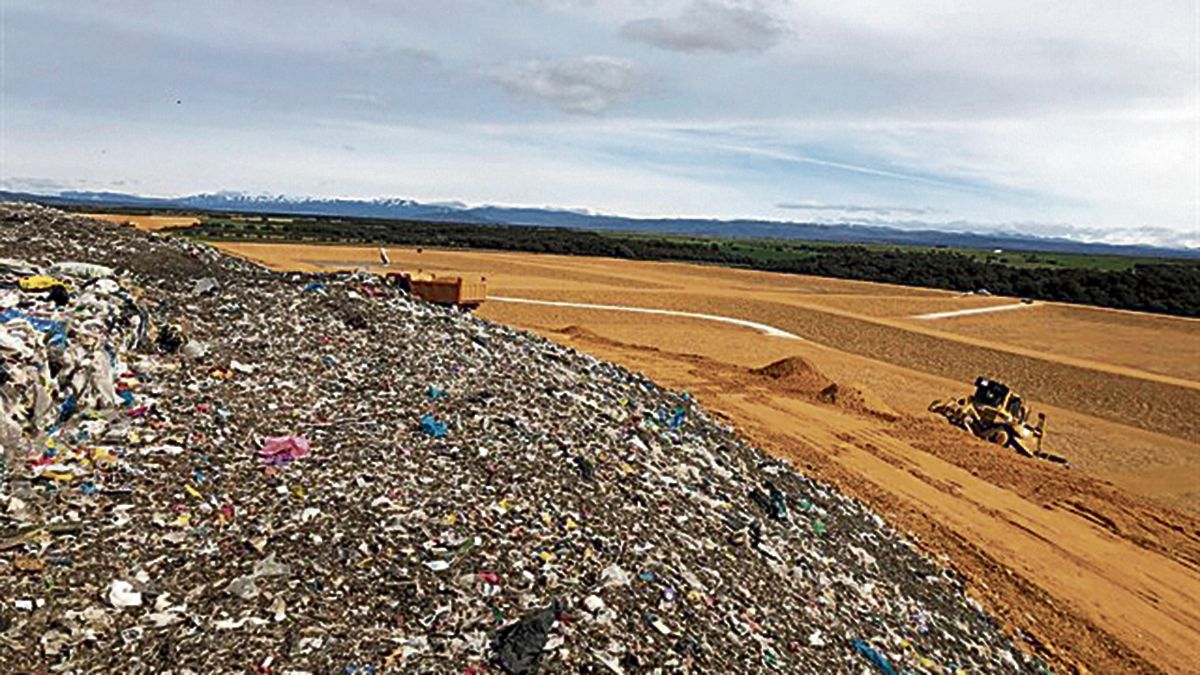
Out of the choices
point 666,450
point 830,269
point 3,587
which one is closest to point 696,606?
point 666,450

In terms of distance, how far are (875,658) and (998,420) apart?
32.2 ft

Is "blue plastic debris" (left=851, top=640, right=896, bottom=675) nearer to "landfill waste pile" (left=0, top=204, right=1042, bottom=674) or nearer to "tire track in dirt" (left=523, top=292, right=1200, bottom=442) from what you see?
"landfill waste pile" (left=0, top=204, right=1042, bottom=674)

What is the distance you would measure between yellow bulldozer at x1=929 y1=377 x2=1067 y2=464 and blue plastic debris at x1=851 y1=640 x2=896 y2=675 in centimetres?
908

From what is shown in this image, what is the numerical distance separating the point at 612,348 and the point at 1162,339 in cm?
2219

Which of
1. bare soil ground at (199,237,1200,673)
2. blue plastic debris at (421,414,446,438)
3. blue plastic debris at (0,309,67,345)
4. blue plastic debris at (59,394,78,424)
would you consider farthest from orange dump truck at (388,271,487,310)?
blue plastic debris at (59,394,78,424)

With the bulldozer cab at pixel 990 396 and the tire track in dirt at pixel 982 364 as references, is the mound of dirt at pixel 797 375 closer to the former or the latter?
the bulldozer cab at pixel 990 396

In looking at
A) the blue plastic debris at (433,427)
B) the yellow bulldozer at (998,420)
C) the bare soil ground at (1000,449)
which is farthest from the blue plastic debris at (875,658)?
the yellow bulldozer at (998,420)

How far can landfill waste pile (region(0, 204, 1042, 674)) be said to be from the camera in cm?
424

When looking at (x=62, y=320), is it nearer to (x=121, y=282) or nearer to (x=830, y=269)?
(x=121, y=282)

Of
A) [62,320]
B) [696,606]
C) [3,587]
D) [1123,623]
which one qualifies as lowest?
[1123,623]

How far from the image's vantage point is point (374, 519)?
5.20 metres

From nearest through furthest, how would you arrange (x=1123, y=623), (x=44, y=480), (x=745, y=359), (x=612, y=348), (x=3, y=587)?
(x=3, y=587) → (x=44, y=480) → (x=1123, y=623) → (x=612, y=348) → (x=745, y=359)

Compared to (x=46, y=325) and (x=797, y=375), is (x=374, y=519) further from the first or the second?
(x=797, y=375)

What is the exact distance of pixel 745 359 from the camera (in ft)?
66.9
